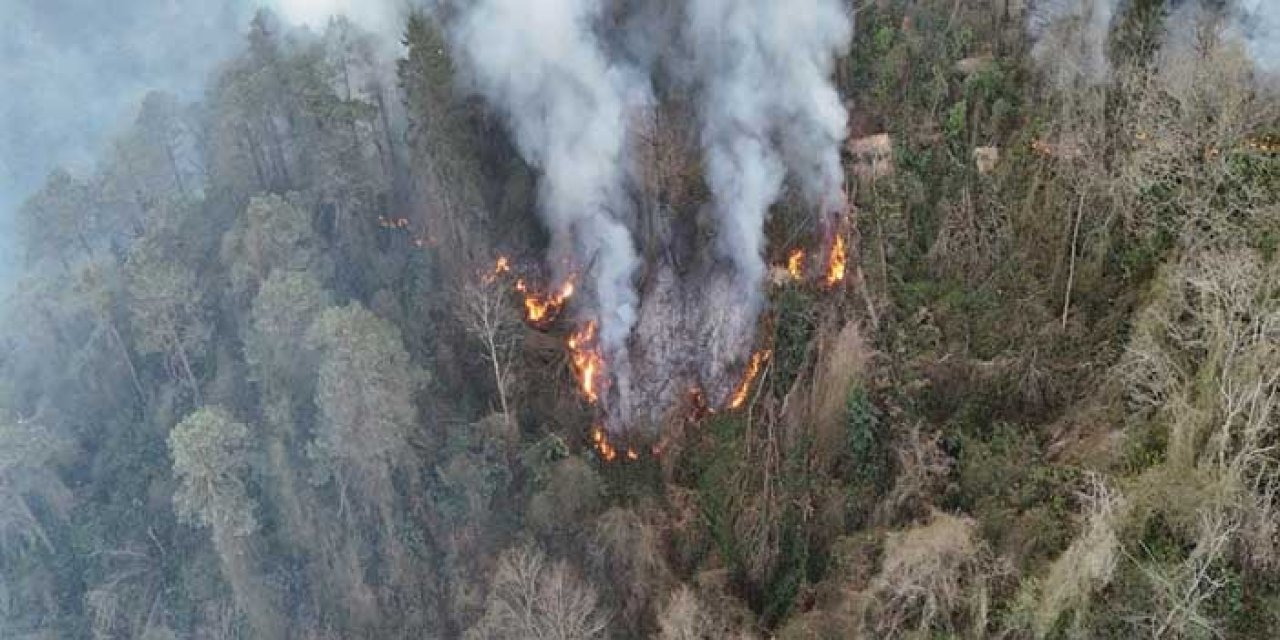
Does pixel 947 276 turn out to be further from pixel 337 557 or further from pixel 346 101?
pixel 346 101

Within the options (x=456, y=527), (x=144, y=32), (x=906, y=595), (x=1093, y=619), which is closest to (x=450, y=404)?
(x=456, y=527)

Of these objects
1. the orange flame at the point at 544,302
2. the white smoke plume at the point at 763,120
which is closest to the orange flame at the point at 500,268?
the orange flame at the point at 544,302

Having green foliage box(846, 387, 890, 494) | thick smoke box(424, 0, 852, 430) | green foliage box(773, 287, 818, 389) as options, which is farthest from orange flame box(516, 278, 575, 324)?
green foliage box(846, 387, 890, 494)

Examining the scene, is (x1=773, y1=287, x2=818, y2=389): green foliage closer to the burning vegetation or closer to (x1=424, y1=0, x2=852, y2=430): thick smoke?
the burning vegetation

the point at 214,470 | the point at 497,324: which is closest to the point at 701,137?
the point at 497,324

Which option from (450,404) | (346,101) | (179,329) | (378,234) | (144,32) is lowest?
(450,404)

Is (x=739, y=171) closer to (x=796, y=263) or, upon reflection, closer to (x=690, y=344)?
(x=796, y=263)

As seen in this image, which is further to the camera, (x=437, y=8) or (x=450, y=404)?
(x=437, y=8)
